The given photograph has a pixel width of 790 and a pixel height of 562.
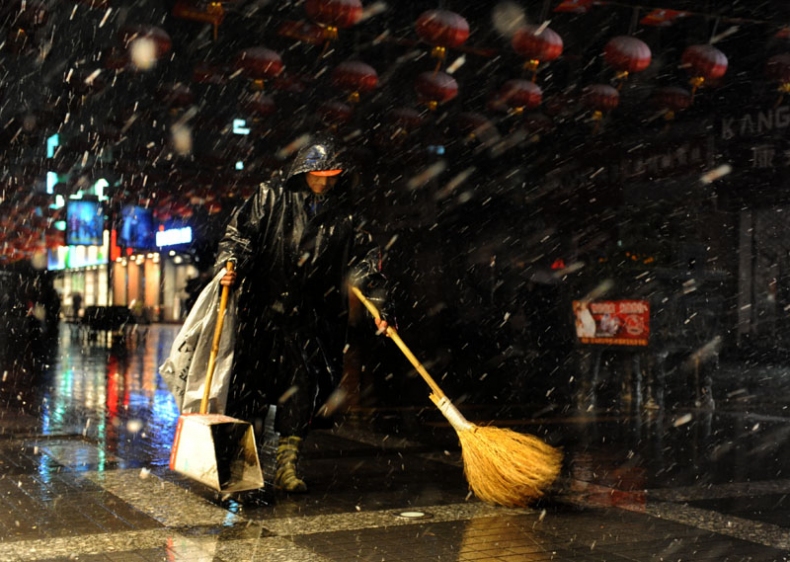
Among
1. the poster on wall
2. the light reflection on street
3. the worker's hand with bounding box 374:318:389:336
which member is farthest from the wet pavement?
the poster on wall

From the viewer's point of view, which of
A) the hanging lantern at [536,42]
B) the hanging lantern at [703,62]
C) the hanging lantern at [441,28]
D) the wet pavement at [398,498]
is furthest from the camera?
the hanging lantern at [703,62]

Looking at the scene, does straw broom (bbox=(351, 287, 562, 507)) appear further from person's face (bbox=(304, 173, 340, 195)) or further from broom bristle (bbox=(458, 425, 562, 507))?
person's face (bbox=(304, 173, 340, 195))

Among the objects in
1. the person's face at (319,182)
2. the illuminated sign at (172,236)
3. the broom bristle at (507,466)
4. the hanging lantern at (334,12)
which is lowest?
the broom bristle at (507,466)

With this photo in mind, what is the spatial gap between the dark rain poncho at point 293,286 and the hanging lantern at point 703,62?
7.83m

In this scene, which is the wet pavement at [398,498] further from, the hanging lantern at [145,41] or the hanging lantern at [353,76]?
the hanging lantern at [353,76]

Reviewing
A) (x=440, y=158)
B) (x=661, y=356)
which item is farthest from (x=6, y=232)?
(x=661, y=356)

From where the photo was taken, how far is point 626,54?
12781 mm

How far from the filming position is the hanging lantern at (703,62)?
1299 centimetres

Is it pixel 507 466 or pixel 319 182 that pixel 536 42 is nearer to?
pixel 319 182

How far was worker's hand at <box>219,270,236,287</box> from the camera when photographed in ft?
20.6

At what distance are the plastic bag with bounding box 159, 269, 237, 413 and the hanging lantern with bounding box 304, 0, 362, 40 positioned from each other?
215 inches

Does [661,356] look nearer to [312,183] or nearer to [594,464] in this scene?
[594,464]

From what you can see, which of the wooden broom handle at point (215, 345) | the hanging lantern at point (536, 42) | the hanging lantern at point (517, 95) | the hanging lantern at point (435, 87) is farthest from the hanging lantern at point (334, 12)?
the wooden broom handle at point (215, 345)

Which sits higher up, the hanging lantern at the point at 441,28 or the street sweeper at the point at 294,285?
the hanging lantern at the point at 441,28
